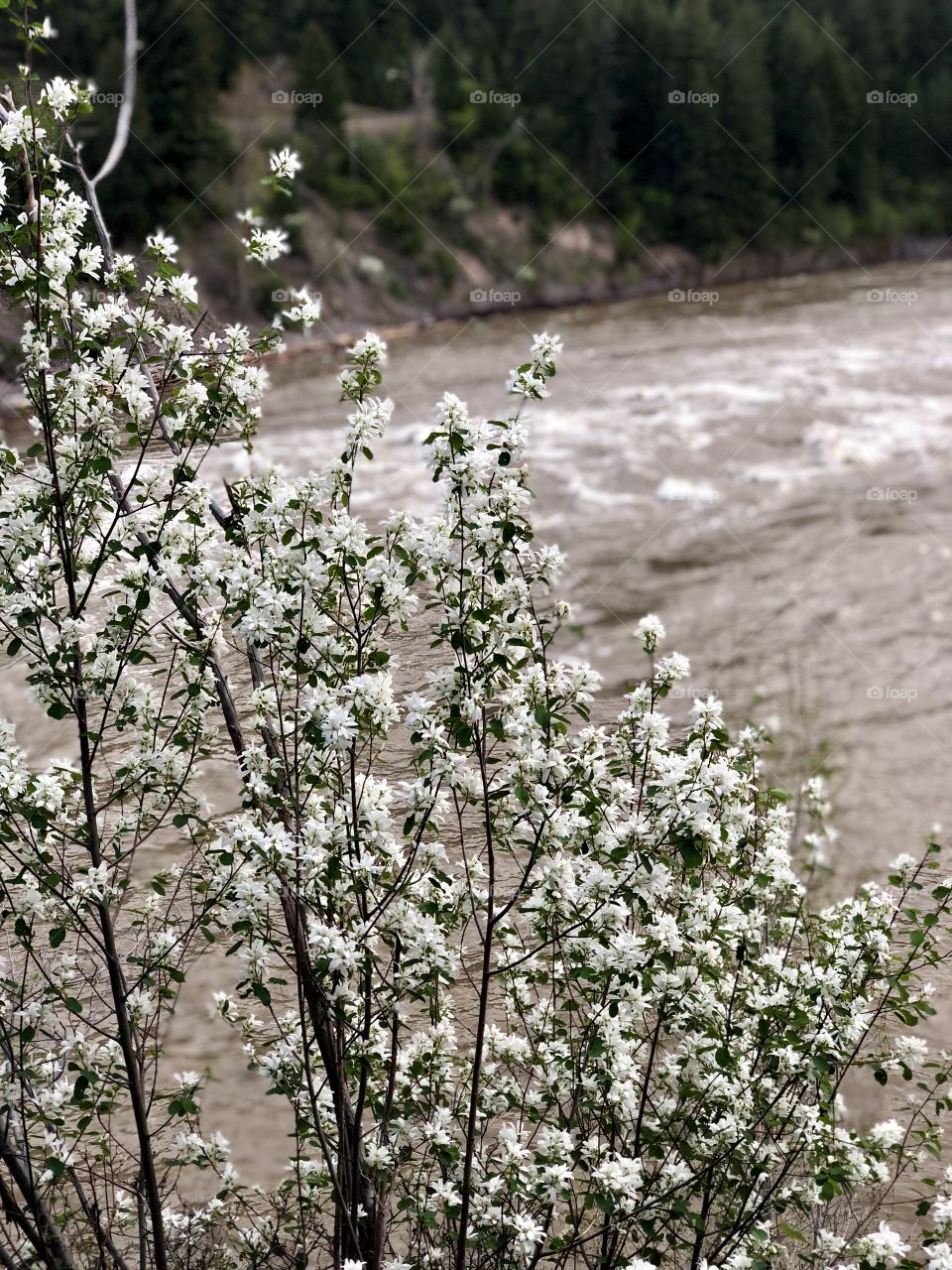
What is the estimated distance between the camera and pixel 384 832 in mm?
Result: 2748

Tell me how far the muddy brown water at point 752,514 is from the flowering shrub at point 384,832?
9.00 feet

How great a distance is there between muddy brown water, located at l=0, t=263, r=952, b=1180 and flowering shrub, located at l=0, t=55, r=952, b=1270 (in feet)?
9.00

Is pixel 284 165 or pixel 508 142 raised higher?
pixel 508 142

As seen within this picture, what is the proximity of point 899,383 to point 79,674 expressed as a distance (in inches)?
759

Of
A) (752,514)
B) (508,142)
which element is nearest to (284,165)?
(752,514)

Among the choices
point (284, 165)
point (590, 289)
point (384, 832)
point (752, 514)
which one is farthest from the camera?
point (590, 289)

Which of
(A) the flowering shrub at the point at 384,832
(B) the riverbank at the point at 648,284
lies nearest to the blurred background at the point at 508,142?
(B) the riverbank at the point at 648,284

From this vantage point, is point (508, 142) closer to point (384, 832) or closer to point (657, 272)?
point (657, 272)

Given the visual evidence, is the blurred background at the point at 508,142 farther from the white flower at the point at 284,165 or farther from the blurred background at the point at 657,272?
the white flower at the point at 284,165

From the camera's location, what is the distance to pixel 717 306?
102 feet

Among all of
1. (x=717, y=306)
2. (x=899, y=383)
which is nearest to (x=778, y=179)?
(x=717, y=306)

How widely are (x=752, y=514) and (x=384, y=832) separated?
13.3 meters

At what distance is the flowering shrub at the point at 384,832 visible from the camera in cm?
275

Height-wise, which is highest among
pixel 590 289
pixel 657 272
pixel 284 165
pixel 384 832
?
pixel 657 272
